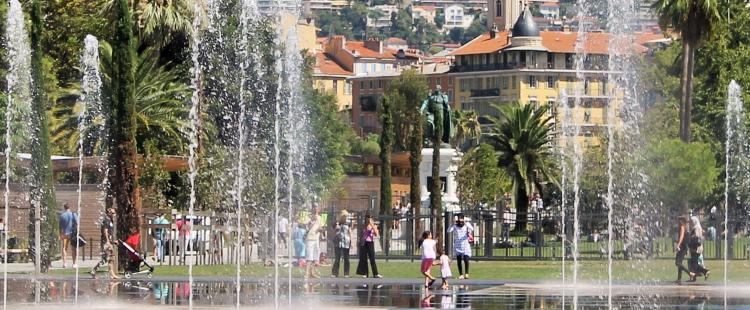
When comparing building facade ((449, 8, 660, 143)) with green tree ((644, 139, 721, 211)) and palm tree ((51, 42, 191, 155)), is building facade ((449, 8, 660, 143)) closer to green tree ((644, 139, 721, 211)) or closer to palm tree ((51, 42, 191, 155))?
green tree ((644, 139, 721, 211))

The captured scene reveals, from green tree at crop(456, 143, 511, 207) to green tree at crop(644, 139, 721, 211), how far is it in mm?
23211

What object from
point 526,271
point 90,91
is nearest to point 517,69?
point 90,91

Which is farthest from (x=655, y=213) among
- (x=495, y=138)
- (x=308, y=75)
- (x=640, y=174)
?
(x=308, y=75)

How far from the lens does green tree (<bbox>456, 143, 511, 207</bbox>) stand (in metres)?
87.8

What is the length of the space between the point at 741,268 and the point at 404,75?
114873 mm

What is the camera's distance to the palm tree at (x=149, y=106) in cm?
5584

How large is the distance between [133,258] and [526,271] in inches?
349

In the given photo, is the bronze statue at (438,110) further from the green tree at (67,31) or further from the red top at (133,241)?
the red top at (133,241)

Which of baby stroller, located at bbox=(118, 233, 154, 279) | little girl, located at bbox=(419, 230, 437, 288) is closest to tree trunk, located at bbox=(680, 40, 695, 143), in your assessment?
baby stroller, located at bbox=(118, 233, 154, 279)

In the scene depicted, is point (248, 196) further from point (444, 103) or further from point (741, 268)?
point (741, 268)

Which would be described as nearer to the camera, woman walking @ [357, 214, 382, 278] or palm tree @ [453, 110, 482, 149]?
woman walking @ [357, 214, 382, 278]

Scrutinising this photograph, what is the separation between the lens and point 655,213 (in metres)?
58.5

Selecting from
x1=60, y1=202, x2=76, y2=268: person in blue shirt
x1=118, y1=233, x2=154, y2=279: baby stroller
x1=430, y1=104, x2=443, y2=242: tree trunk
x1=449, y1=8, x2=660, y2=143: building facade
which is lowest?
x1=118, y1=233, x2=154, y2=279: baby stroller

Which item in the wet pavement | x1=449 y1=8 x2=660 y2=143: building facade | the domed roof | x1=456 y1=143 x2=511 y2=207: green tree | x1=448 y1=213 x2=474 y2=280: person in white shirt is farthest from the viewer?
the domed roof
